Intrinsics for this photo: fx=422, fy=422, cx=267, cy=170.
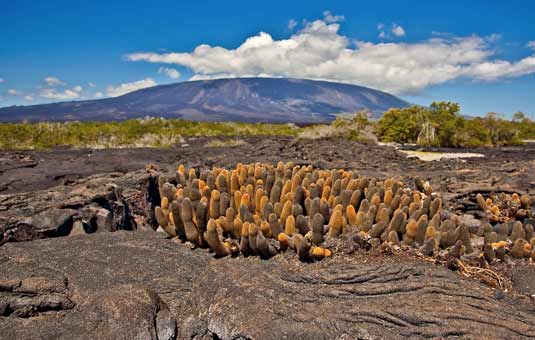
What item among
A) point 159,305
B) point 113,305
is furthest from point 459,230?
point 113,305

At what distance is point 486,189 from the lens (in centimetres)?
782

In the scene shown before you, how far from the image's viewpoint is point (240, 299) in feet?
12.0

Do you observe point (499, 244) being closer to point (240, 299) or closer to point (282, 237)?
point (282, 237)

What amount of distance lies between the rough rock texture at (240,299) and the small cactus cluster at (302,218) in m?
0.25

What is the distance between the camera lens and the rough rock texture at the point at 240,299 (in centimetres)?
334

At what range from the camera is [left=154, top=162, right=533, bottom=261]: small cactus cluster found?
14.9 feet

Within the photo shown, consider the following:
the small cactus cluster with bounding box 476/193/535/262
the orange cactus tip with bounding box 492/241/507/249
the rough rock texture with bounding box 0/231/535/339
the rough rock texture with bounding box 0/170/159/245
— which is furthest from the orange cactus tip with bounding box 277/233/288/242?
the rough rock texture with bounding box 0/170/159/245

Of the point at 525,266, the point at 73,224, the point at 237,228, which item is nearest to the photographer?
the point at 525,266

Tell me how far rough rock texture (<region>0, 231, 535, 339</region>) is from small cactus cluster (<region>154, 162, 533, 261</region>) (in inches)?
9.8

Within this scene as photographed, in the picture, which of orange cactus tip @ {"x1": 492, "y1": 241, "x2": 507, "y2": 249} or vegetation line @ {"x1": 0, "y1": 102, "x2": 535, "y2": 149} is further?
vegetation line @ {"x1": 0, "y1": 102, "x2": 535, "y2": 149}

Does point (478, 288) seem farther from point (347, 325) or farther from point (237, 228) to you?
point (237, 228)

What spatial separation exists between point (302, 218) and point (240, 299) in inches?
53.7

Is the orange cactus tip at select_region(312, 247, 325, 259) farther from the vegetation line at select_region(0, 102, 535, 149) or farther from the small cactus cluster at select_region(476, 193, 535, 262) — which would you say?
the vegetation line at select_region(0, 102, 535, 149)

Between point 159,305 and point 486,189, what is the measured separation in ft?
21.5
